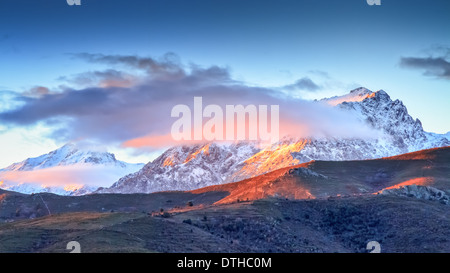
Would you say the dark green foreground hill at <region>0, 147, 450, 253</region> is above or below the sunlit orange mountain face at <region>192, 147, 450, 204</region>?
below

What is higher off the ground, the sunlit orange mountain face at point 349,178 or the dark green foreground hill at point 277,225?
the sunlit orange mountain face at point 349,178

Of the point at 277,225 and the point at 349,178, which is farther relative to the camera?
the point at 349,178

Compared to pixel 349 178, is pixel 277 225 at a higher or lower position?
lower

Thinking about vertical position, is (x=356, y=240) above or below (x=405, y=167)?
below

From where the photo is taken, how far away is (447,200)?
113 metres

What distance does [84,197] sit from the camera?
167 metres

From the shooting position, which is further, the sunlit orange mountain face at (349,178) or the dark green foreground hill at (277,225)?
the sunlit orange mountain face at (349,178)

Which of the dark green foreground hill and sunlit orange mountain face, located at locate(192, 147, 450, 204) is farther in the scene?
sunlit orange mountain face, located at locate(192, 147, 450, 204)
